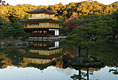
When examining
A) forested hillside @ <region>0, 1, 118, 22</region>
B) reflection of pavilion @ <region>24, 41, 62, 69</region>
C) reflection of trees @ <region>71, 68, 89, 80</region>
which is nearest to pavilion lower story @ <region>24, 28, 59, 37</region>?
forested hillside @ <region>0, 1, 118, 22</region>

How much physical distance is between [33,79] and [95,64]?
608 cm

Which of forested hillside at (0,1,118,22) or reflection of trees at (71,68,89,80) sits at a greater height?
forested hillside at (0,1,118,22)

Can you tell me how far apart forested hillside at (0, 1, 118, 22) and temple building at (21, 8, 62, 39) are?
7.39m

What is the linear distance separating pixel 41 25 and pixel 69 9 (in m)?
30.5

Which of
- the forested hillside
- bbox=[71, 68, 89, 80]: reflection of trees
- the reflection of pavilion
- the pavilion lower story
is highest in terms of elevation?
the forested hillside

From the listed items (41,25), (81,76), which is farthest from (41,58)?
(41,25)

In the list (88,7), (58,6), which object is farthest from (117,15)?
(58,6)

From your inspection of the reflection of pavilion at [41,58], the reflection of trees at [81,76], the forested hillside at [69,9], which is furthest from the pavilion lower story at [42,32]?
the reflection of trees at [81,76]

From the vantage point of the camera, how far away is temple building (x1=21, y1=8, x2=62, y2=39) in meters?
41.5

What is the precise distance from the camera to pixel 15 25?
118 ft

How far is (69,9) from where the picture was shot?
69.5 metres

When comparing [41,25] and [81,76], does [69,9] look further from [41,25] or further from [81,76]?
[81,76]

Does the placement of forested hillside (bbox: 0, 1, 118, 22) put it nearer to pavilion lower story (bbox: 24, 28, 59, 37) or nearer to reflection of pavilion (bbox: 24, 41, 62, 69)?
pavilion lower story (bbox: 24, 28, 59, 37)

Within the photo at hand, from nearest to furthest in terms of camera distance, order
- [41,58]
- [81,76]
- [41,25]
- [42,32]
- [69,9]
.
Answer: [81,76], [41,58], [41,25], [42,32], [69,9]
